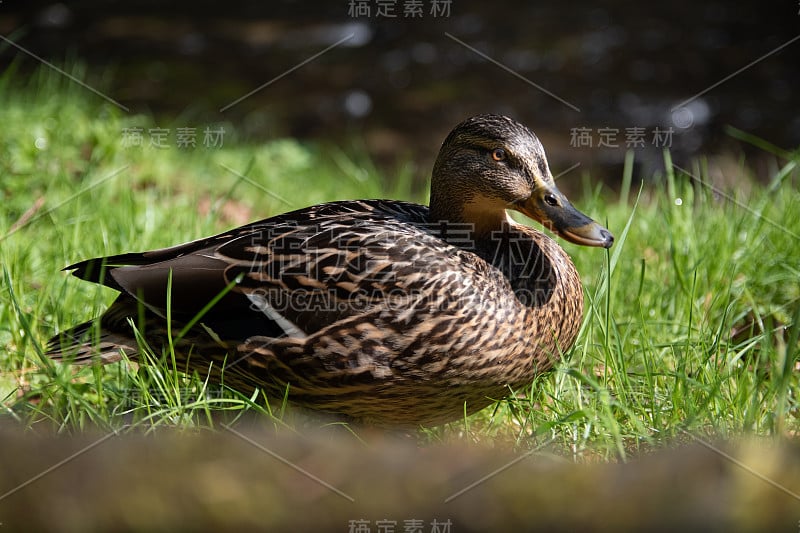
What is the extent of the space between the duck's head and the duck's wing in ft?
0.67

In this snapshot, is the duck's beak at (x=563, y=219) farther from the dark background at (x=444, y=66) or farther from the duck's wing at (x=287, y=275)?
the dark background at (x=444, y=66)

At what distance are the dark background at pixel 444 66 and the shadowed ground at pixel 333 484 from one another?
23.7 feet

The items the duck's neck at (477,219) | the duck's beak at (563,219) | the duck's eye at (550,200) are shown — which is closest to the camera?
the duck's beak at (563,219)

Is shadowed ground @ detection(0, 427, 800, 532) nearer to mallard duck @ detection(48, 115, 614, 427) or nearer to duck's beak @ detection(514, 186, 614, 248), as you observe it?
mallard duck @ detection(48, 115, 614, 427)

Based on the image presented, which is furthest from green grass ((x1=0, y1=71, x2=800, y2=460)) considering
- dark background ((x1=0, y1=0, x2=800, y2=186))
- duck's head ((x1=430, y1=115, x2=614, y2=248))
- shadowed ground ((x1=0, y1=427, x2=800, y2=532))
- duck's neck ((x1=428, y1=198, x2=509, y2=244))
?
dark background ((x1=0, y1=0, x2=800, y2=186))

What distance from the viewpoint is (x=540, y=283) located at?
9.00ft

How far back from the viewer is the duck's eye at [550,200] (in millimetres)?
2699

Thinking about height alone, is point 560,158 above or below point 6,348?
above

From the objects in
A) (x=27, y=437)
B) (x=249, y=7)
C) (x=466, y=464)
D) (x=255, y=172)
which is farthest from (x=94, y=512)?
(x=249, y=7)

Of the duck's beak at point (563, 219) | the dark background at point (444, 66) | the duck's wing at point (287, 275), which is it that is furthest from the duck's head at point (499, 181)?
the dark background at point (444, 66)

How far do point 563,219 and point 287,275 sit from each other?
0.89 m

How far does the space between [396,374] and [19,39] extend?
7.80 metres

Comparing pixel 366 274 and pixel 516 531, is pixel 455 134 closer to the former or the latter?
pixel 366 274

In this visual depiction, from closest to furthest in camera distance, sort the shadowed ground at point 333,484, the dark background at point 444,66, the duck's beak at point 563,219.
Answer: the shadowed ground at point 333,484 < the duck's beak at point 563,219 < the dark background at point 444,66
